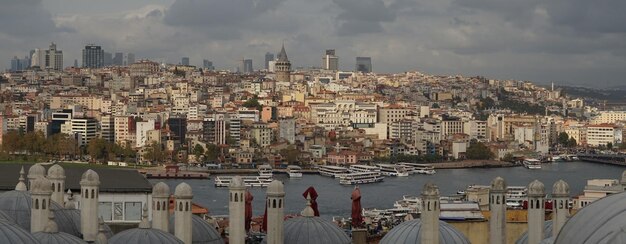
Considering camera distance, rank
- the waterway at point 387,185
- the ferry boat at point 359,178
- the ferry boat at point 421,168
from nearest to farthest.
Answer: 1. the waterway at point 387,185
2. the ferry boat at point 359,178
3. the ferry boat at point 421,168

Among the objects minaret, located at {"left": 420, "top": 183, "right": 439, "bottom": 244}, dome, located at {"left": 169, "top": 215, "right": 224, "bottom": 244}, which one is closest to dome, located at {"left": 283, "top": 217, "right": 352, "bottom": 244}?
dome, located at {"left": 169, "top": 215, "right": 224, "bottom": 244}

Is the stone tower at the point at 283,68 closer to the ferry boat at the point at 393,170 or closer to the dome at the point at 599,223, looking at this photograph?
the ferry boat at the point at 393,170

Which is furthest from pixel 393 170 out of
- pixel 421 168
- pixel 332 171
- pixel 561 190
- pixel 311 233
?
pixel 311 233

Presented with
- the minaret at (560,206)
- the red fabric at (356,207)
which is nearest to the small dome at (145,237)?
the minaret at (560,206)

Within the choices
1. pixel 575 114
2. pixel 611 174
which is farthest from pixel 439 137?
pixel 575 114

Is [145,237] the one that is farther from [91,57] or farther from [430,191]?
[91,57]

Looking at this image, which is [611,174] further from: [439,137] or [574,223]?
[574,223]
